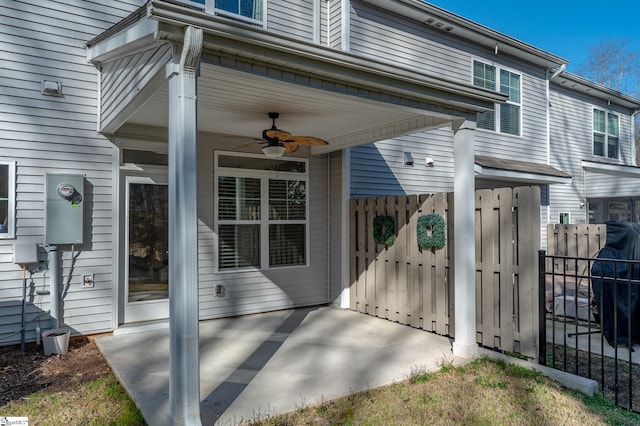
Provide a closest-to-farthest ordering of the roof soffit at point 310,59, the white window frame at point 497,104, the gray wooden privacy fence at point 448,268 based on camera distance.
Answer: the roof soffit at point 310,59
the gray wooden privacy fence at point 448,268
the white window frame at point 497,104

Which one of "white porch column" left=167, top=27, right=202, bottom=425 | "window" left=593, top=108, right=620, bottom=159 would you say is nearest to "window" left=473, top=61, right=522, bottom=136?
"window" left=593, top=108, right=620, bottom=159

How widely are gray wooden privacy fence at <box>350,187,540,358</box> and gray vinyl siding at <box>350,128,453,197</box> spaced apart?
704 mm

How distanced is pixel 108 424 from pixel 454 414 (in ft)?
8.39

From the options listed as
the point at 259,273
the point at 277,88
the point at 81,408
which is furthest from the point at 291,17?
the point at 81,408

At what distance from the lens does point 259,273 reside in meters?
6.31

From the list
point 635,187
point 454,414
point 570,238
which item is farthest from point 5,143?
point 635,187

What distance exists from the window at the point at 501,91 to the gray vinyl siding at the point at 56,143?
6.79 meters

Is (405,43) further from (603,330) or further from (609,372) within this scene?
(609,372)

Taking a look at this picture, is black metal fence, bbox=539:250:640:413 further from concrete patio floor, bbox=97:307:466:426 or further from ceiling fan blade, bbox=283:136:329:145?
ceiling fan blade, bbox=283:136:329:145

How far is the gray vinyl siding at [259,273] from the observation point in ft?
19.2

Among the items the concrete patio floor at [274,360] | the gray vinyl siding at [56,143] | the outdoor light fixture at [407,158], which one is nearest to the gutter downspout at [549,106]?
the outdoor light fixture at [407,158]

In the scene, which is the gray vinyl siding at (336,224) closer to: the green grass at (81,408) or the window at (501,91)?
the green grass at (81,408)

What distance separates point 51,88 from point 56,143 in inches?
24.3

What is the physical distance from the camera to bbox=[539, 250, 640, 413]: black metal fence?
3.76 m
